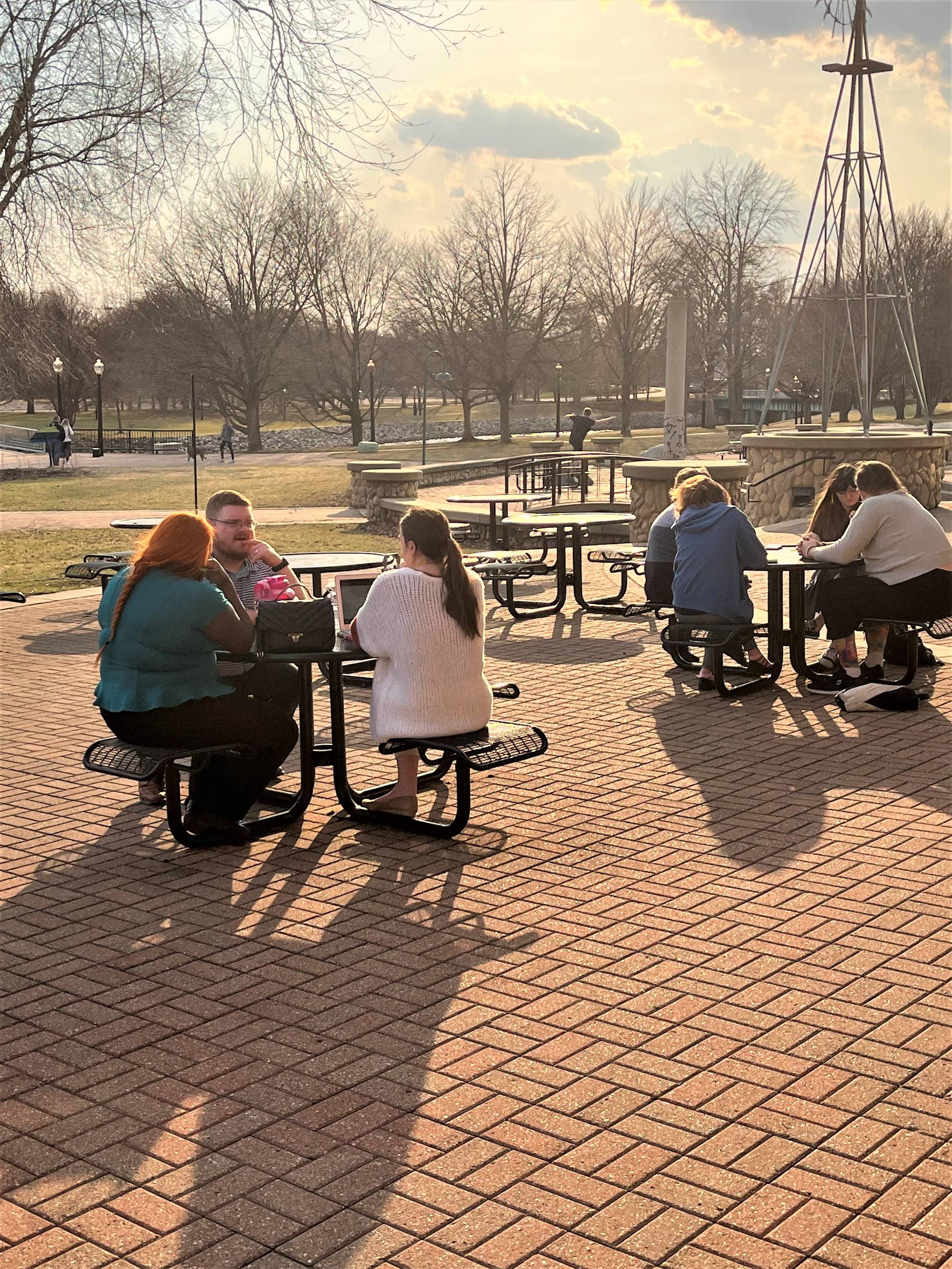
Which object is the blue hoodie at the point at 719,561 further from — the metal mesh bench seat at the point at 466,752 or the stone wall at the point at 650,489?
the stone wall at the point at 650,489

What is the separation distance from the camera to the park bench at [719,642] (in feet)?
28.3

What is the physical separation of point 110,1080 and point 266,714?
2289mm

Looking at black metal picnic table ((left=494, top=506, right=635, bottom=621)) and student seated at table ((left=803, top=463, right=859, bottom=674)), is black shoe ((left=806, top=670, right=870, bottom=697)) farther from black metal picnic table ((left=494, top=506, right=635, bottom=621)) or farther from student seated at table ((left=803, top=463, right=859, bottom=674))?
black metal picnic table ((left=494, top=506, right=635, bottom=621))

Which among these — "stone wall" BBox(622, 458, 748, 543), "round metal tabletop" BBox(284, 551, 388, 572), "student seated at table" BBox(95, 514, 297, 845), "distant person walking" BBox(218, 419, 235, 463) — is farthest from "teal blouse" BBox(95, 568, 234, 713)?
"distant person walking" BBox(218, 419, 235, 463)

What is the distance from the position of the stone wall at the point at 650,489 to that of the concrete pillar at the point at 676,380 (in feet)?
25.6

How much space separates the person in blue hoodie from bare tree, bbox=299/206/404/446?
55104mm

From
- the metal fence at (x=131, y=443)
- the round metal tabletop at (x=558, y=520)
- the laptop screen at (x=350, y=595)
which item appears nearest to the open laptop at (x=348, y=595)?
the laptop screen at (x=350, y=595)

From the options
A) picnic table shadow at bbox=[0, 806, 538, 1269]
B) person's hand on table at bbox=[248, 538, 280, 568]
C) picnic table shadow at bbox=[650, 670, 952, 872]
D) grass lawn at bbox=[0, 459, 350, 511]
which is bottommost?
picnic table shadow at bbox=[0, 806, 538, 1269]

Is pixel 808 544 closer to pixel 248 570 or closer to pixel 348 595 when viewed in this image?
pixel 348 595

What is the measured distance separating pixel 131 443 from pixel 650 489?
48369 millimetres

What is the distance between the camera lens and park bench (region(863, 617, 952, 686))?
8547 millimetres

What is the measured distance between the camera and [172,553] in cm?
567

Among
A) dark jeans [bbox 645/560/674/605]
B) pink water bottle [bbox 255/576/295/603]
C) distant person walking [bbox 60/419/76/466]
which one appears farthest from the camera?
distant person walking [bbox 60/419/76/466]

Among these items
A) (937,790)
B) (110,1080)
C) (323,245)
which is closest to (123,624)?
(110,1080)
